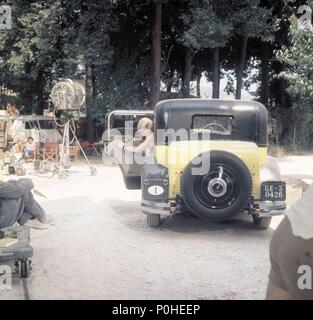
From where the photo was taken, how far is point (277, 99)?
29156 mm

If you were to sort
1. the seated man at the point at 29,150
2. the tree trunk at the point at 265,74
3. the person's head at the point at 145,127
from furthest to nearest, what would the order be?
the tree trunk at the point at 265,74, the seated man at the point at 29,150, the person's head at the point at 145,127

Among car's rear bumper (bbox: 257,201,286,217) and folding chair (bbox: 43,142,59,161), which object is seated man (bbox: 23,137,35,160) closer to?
folding chair (bbox: 43,142,59,161)

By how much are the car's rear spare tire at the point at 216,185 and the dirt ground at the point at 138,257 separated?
457mm

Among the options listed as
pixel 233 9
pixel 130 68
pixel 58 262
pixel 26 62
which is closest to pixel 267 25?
pixel 233 9

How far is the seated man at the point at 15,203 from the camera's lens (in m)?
5.36

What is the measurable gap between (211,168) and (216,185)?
229mm

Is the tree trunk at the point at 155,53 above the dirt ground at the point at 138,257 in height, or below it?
above

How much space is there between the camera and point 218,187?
6422mm

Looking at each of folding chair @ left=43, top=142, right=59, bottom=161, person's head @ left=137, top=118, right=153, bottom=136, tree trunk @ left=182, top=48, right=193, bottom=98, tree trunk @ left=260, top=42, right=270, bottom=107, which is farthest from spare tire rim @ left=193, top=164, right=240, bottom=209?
tree trunk @ left=260, top=42, right=270, bottom=107

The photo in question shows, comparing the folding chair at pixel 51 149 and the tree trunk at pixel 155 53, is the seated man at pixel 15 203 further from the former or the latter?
the tree trunk at pixel 155 53

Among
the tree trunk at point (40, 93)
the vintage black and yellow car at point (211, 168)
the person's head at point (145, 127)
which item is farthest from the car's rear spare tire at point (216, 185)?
the tree trunk at point (40, 93)

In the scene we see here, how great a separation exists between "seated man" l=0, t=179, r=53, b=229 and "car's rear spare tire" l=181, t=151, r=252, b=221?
6.50 ft

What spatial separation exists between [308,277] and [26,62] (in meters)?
21.6

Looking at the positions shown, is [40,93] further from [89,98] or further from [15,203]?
[15,203]
